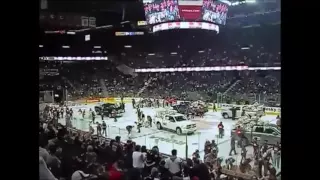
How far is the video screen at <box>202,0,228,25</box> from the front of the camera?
4043 mm

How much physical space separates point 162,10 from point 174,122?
143 cm

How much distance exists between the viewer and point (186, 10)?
161 inches

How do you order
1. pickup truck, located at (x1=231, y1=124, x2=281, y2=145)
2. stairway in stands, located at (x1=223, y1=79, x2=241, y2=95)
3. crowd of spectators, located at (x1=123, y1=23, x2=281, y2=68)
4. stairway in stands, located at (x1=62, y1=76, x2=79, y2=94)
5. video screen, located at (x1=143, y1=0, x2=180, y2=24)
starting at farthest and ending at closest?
stairway in stands, located at (x1=223, y1=79, x2=241, y2=95), stairway in stands, located at (x1=62, y1=76, x2=79, y2=94), crowd of spectators, located at (x1=123, y1=23, x2=281, y2=68), video screen, located at (x1=143, y1=0, x2=180, y2=24), pickup truck, located at (x1=231, y1=124, x2=281, y2=145)

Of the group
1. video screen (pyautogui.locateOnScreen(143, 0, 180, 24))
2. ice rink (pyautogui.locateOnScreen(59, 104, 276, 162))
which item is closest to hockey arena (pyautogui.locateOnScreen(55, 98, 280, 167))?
ice rink (pyautogui.locateOnScreen(59, 104, 276, 162))

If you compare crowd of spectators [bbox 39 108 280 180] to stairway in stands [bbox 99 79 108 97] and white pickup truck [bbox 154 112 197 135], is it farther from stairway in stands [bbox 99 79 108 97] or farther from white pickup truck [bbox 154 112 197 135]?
stairway in stands [bbox 99 79 108 97]

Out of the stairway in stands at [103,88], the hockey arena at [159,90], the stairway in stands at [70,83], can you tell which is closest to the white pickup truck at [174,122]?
the hockey arena at [159,90]

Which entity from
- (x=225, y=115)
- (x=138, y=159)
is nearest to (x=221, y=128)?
(x=225, y=115)

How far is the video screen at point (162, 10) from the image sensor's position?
407 cm

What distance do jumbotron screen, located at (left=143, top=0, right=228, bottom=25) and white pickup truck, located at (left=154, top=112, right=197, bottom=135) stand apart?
1.21 metres
